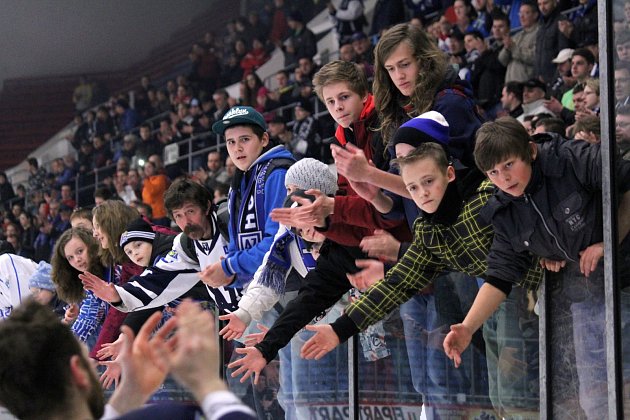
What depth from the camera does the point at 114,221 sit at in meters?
5.69

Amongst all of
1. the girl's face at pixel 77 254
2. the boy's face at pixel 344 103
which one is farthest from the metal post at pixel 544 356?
the girl's face at pixel 77 254

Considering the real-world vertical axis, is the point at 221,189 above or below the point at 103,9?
below

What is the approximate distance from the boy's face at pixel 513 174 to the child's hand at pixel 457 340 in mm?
520

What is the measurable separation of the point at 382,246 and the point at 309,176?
0.45 metres

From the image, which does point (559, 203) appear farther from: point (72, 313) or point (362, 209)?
point (72, 313)

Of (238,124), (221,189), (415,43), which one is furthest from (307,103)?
(415,43)

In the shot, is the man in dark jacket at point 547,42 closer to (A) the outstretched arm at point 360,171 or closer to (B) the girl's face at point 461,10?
(B) the girl's face at point 461,10

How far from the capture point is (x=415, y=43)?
12.9ft

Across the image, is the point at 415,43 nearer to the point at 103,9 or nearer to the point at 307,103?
the point at 307,103

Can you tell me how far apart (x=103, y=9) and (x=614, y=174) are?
18852 millimetres

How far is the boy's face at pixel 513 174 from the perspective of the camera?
10.5 ft

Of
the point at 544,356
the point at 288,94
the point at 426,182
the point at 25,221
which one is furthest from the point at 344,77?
the point at 25,221

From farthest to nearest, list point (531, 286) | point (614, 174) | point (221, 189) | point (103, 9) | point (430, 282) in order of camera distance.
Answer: point (103, 9) < point (221, 189) < point (430, 282) < point (531, 286) < point (614, 174)

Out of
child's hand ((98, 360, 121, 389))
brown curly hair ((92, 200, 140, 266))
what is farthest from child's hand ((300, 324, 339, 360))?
brown curly hair ((92, 200, 140, 266))
